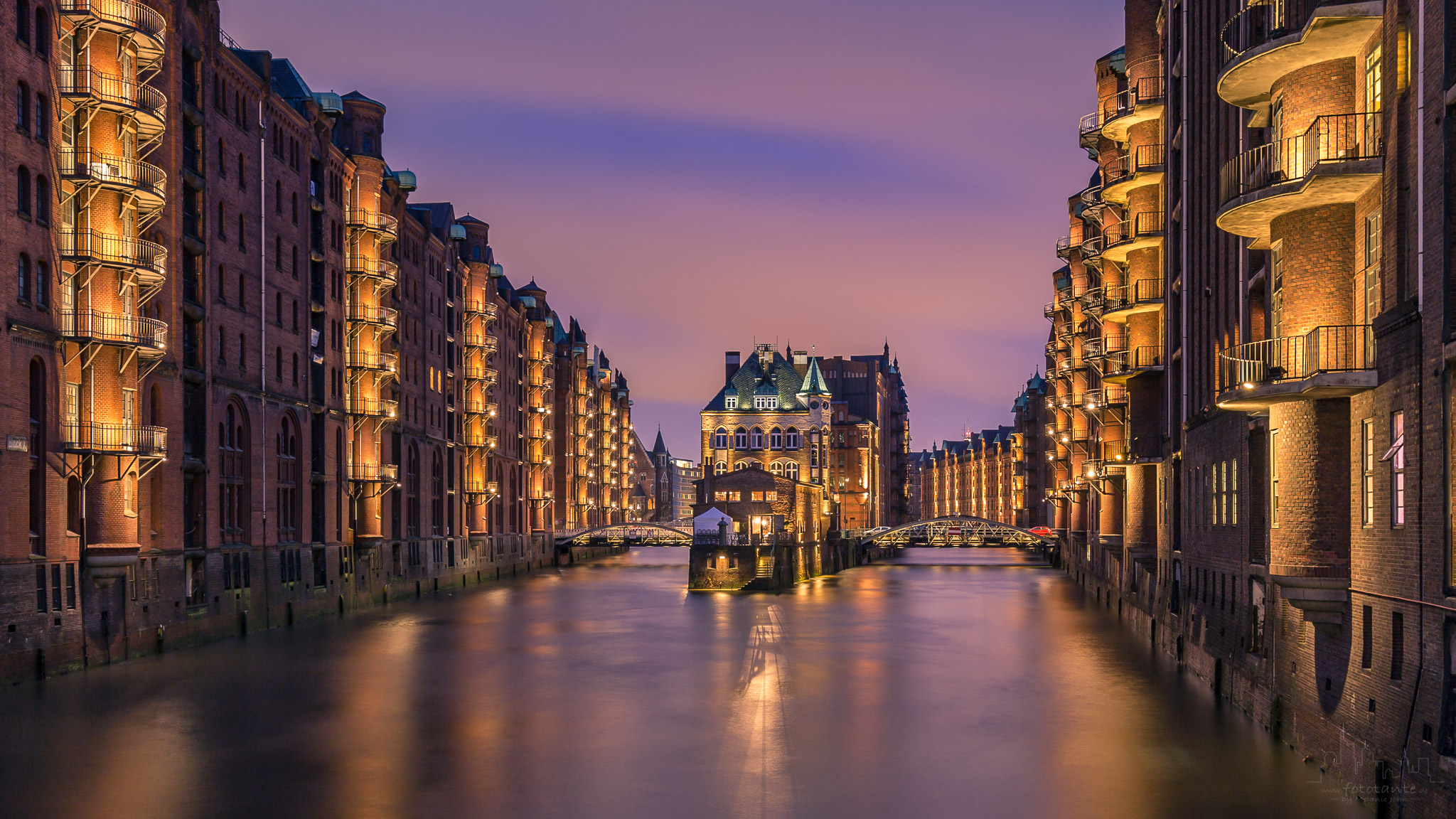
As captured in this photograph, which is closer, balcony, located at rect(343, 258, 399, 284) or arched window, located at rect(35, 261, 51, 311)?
arched window, located at rect(35, 261, 51, 311)

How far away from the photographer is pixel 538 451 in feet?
438

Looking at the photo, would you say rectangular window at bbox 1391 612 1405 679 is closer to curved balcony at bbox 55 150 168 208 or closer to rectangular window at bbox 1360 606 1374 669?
rectangular window at bbox 1360 606 1374 669

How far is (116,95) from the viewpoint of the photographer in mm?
45875

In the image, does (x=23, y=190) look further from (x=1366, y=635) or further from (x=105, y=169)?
(x=1366, y=635)

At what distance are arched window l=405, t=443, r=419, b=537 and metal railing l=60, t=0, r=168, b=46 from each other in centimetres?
4462

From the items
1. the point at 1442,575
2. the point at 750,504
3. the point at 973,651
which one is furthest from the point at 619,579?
the point at 1442,575

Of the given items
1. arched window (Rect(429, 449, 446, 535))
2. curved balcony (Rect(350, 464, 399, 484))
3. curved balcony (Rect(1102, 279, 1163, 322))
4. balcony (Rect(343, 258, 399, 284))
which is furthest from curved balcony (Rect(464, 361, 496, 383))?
curved balcony (Rect(1102, 279, 1163, 322))

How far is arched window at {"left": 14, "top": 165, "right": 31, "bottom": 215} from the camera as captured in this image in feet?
135

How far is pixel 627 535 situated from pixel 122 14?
404ft

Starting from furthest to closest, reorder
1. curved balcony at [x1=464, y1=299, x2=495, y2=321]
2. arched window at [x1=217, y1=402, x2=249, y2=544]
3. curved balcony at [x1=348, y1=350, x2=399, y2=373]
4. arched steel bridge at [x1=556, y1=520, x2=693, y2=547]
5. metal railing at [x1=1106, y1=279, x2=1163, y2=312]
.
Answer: arched steel bridge at [x1=556, y1=520, x2=693, y2=547]
curved balcony at [x1=464, y1=299, x2=495, y2=321]
curved balcony at [x1=348, y1=350, x2=399, y2=373]
arched window at [x1=217, y1=402, x2=249, y2=544]
metal railing at [x1=1106, y1=279, x2=1163, y2=312]

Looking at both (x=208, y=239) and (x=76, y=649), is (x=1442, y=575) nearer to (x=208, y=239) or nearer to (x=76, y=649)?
(x=76, y=649)

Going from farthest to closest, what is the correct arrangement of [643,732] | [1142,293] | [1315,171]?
[1142,293], [643,732], [1315,171]

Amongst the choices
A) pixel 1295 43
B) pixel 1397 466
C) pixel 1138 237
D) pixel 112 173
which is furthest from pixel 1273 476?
pixel 112 173

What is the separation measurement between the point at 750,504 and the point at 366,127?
5020 centimetres
